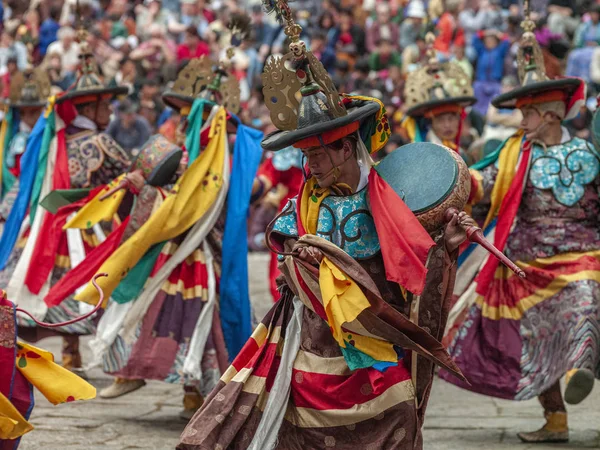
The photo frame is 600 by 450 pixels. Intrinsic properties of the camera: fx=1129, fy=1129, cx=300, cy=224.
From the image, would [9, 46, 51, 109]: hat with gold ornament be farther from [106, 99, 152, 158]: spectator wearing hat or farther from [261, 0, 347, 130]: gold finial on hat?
[261, 0, 347, 130]: gold finial on hat

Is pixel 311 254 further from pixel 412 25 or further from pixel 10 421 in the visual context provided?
pixel 412 25

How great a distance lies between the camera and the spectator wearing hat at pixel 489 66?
15438mm

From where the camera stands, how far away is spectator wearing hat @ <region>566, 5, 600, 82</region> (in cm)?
1423

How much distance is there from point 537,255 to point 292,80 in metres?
2.39

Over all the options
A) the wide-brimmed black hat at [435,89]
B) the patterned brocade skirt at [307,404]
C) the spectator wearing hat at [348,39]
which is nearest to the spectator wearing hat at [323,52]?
the spectator wearing hat at [348,39]

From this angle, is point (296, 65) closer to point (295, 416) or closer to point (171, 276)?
point (295, 416)

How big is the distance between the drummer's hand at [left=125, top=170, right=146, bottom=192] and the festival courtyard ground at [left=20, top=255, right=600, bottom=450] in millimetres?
1402

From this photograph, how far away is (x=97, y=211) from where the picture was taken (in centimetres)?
680

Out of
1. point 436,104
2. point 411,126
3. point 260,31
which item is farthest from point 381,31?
point 436,104

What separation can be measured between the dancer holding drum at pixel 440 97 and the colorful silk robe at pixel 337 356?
3742mm

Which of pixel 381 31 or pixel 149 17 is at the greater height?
pixel 149 17

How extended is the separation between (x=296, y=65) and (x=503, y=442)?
2.81 metres

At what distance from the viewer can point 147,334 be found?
6684 mm

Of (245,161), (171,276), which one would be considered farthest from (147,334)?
(245,161)
